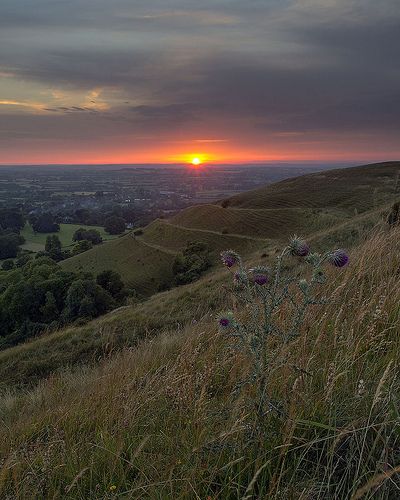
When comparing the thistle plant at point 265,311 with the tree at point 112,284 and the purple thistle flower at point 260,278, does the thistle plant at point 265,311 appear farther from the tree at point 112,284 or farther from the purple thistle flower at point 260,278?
the tree at point 112,284

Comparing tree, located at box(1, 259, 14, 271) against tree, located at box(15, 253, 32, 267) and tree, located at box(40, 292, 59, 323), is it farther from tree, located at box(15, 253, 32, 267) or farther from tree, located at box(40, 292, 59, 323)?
tree, located at box(40, 292, 59, 323)

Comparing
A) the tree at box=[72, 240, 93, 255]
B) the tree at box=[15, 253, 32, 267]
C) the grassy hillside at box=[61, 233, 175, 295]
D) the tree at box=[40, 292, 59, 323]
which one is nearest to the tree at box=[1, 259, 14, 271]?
the tree at box=[15, 253, 32, 267]

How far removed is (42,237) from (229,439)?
97.9 metres

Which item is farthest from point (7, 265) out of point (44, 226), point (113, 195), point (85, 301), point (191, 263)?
point (113, 195)

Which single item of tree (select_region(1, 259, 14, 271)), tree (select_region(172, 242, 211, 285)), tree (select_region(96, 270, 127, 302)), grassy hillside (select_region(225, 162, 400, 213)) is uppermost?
grassy hillside (select_region(225, 162, 400, 213))

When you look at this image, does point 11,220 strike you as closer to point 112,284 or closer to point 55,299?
point 55,299

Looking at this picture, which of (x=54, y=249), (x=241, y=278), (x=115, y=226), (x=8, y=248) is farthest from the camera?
(x=115, y=226)

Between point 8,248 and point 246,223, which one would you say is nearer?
point 246,223

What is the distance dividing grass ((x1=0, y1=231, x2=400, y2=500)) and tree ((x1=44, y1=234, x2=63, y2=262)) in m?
72.5

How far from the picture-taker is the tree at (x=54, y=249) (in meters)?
71.4

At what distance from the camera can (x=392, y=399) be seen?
6.12 ft

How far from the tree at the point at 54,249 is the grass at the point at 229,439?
7248 centimetres

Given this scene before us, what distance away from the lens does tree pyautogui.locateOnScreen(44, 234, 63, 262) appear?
234ft

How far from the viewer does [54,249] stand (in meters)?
73.6
